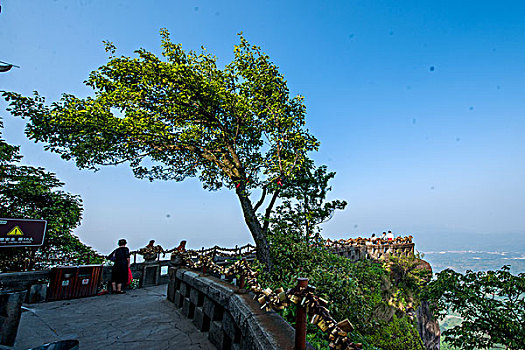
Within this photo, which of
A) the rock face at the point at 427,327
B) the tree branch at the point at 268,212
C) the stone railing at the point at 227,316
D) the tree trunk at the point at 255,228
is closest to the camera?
the stone railing at the point at 227,316

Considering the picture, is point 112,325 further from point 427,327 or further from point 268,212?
point 427,327

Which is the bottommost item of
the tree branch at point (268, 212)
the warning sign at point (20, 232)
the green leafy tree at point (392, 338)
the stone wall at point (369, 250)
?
the green leafy tree at point (392, 338)

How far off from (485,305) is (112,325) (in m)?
9.91

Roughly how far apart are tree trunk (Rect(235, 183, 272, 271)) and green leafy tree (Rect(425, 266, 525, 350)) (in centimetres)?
587

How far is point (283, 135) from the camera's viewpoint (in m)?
9.34

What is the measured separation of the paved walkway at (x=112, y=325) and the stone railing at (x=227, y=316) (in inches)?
10.4

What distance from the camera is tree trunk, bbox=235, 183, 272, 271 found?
8777 millimetres

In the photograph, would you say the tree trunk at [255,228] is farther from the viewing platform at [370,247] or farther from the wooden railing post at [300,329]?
the viewing platform at [370,247]

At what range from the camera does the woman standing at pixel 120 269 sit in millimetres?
8078

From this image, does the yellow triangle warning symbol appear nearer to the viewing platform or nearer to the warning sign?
the warning sign

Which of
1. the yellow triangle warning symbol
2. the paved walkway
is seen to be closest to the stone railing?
the paved walkway

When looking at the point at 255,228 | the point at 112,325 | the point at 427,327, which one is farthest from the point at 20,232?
the point at 427,327

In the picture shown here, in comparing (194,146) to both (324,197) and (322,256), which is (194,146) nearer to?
(322,256)

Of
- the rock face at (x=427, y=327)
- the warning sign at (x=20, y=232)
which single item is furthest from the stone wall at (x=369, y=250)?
the warning sign at (x=20, y=232)
